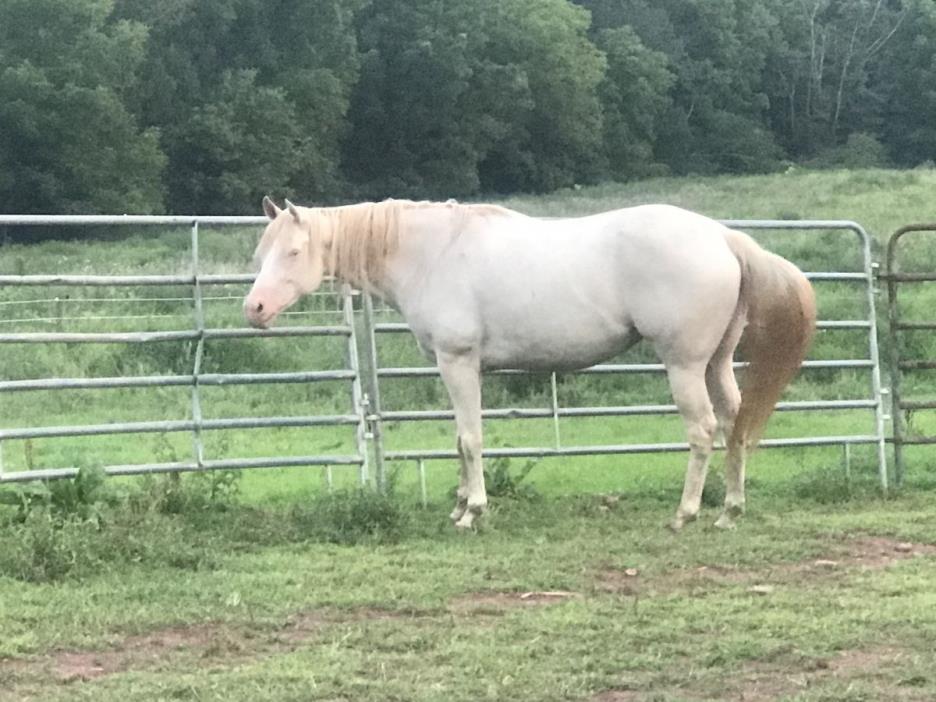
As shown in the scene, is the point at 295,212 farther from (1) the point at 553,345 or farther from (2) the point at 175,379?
(1) the point at 553,345

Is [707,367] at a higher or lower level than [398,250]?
lower

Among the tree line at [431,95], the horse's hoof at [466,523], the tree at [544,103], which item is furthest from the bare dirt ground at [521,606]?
the tree at [544,103]

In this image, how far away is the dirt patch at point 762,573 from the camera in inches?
186

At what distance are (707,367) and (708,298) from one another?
602 millimetres

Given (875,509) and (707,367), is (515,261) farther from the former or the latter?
(875,509)

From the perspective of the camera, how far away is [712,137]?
63.9 meters

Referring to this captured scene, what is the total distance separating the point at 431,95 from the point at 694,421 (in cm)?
4454

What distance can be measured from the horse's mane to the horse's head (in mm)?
77

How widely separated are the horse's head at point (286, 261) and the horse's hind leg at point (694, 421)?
1.65 metres

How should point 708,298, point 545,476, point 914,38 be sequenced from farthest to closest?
point 914,38 < point 545,476 < point 708,298

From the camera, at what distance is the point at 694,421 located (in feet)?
19.5

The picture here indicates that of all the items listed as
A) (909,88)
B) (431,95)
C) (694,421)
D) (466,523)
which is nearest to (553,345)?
(694,421)

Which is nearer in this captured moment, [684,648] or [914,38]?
[684,648]

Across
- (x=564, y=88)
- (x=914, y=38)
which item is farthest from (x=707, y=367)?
(x=914, y=38)
